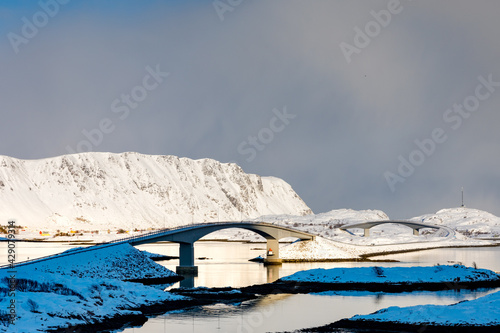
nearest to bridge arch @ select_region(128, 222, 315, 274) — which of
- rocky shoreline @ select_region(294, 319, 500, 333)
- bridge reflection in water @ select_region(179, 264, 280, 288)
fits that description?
bridge reflection in water @ select_region(179, 264, 280, 288)

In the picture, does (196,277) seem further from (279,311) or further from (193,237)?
(279,311)

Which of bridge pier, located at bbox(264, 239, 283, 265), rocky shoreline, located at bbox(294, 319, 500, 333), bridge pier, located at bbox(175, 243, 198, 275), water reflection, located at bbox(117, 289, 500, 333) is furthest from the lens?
bridge pier, located at bbox(264, 239, 283, 265)

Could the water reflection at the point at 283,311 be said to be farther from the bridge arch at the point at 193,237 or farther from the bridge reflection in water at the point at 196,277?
the bridge arch at the point at 193,237

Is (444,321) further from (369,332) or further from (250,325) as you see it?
(250,325)

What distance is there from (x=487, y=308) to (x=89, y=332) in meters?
27.7

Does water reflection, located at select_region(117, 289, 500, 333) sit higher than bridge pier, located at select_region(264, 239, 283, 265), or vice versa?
bridge pier, located at select_region(264, 239, 283, 265)

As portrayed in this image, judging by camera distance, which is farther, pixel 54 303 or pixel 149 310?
pixel 149 310

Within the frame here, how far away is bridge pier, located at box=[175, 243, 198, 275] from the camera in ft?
300

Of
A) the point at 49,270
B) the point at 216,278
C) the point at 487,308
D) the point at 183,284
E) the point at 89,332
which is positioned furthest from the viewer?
the point at 216,278

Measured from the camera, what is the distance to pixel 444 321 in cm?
4462

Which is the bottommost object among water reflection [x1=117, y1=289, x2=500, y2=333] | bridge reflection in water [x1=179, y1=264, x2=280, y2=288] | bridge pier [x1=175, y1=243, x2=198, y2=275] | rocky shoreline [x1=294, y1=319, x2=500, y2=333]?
rocky shoreline [x1=294, y1=319, x2=500, y2=333]

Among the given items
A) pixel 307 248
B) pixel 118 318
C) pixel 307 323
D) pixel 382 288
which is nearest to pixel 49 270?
pixel 118 318

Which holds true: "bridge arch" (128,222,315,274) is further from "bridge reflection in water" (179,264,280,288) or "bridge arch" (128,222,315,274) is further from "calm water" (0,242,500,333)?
"calm water" (0,242,500,333)

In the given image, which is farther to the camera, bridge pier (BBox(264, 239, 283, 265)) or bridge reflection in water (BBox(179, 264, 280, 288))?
bridge pier (BBox(264, 239, 283, 265))
